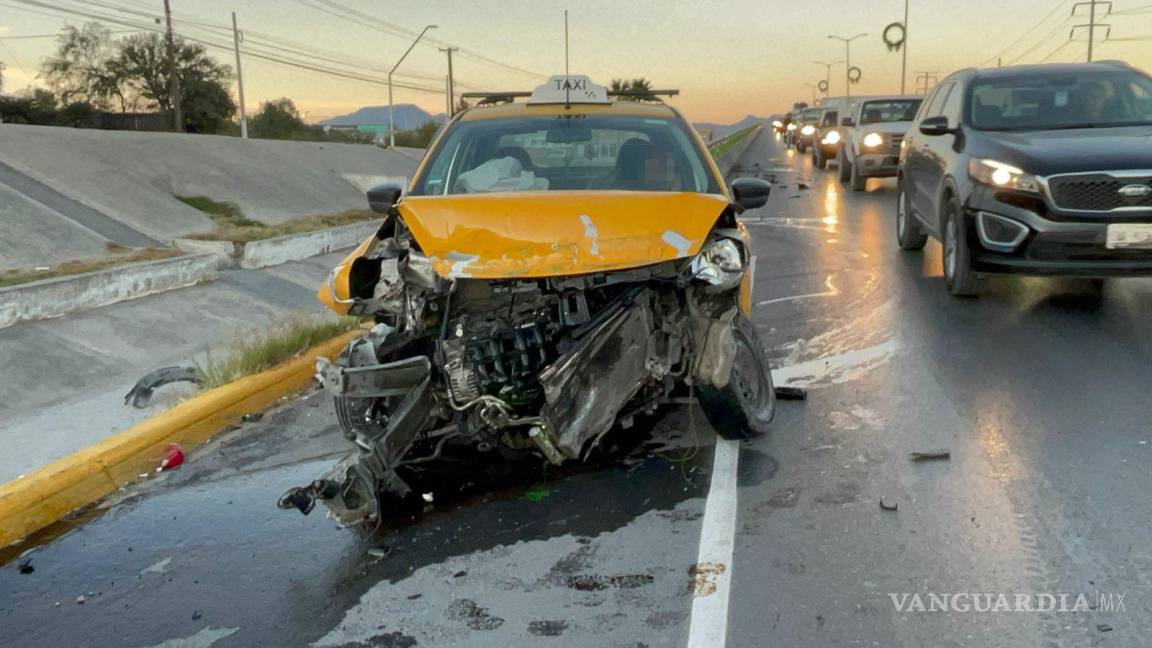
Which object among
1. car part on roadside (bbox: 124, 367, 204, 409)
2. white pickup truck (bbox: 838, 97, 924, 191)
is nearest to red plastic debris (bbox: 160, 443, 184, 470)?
car part on roadside (bbox: 124, 367, 204, 409)

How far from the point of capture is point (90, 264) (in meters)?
9.75

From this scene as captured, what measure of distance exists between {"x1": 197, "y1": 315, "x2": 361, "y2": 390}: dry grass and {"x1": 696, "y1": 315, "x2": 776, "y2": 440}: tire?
10.2 ft

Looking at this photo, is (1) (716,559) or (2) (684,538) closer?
(1) (716,559)

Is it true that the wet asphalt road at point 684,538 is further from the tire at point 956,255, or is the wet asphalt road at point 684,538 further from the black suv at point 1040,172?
the tire at point 956,255

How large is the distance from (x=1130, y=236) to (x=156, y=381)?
6.48 meters

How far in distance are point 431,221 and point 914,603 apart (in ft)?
8.52

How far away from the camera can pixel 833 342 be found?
725cm

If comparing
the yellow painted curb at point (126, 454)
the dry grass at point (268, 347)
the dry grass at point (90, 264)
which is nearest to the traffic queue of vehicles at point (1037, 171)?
the dry grass at point (268, 347)

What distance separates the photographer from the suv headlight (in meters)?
7.46

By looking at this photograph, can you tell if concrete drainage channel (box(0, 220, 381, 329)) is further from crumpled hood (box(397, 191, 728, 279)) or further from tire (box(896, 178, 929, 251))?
tire (box(896, 178, 929, 251))

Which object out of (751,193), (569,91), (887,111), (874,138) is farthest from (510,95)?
(887,111)

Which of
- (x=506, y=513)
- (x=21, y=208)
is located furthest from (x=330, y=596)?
(x=21, y=208)

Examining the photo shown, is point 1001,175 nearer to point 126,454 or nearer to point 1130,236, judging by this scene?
point 1130,236

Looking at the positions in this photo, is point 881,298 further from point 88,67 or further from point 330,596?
point 88,67
